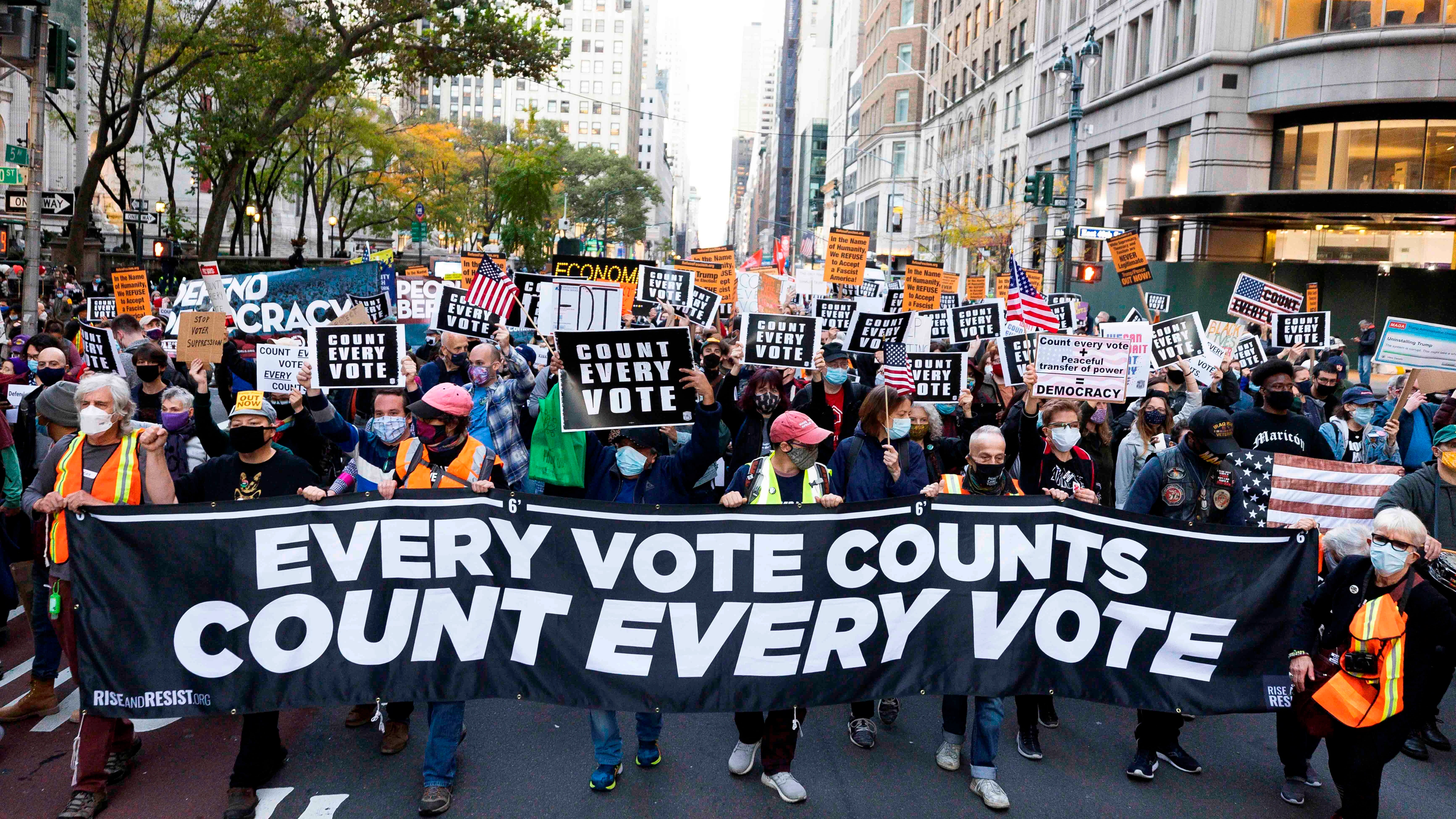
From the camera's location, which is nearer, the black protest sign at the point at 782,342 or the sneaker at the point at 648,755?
the sneaker at the point at 648,755

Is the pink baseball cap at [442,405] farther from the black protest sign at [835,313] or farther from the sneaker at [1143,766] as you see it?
the black protest sign at [835,313]

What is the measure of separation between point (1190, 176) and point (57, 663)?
33691 mm

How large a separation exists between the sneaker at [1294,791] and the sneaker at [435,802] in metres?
4.19

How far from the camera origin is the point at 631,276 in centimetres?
1623

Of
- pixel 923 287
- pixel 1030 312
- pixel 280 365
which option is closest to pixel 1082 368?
pixel 1030 312

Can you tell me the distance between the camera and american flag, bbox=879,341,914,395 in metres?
8.69

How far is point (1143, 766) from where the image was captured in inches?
243

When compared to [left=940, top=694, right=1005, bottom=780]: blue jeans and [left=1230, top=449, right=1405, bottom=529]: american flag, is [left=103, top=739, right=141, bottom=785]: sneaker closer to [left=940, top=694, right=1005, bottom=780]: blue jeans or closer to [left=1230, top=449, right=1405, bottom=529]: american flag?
[left=940, top=694, right=1005, bottom=780]: blue jeans

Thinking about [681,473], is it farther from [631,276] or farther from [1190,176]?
[1190,176]

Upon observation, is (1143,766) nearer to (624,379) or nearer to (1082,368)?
(1082,368)

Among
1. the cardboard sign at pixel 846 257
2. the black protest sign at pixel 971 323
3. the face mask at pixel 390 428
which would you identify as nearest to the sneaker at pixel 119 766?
the face mask at pixel 390 428

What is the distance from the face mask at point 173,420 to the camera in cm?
685

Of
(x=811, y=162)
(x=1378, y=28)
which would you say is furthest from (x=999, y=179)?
(x=811, y=162)

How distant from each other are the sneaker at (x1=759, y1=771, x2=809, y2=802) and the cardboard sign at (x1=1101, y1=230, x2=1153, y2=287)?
13.0 m
